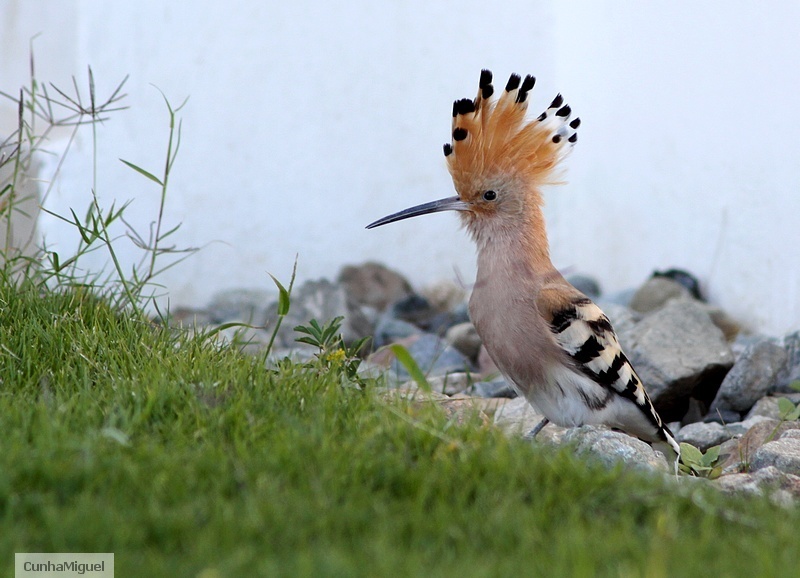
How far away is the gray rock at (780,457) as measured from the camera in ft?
10.3

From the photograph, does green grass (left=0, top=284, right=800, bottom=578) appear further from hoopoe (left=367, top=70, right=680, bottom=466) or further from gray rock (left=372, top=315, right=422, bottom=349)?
gray rock (left=372, top=315, right=422, bottom=349)

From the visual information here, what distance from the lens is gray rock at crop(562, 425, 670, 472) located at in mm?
2959

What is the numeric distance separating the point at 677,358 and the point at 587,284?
7.14 ft

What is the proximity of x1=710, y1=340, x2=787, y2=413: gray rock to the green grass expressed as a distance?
212 cm

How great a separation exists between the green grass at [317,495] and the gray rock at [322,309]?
3104 millimetres

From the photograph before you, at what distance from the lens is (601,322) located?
368 centimetres

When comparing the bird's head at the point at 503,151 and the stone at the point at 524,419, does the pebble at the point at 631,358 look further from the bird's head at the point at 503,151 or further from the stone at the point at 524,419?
the bird's head at the point at 503,151

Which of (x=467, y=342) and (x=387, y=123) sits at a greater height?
(x=387, y=123)

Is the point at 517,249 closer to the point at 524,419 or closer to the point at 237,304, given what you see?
the point at 524,419

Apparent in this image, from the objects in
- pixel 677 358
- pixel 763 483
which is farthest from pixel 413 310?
pixel 763 483

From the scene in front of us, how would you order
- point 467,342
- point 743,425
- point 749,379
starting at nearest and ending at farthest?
point 743,425, point 749,379, point 467,342

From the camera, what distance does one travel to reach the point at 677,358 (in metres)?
4.71

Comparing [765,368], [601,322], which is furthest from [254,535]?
[765,368]

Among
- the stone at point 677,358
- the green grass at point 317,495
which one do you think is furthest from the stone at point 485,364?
the green grass at point 317,495
